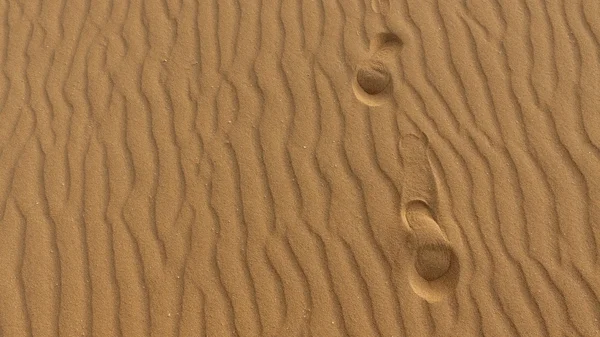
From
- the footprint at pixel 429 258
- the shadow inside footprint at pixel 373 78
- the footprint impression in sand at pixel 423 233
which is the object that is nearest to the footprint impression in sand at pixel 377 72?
the shadow inside footprint at pixel 373 78

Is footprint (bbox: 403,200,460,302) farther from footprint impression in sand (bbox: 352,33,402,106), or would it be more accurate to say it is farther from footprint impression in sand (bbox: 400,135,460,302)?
footprint impression in sand (bbox: 352,33,402,106)

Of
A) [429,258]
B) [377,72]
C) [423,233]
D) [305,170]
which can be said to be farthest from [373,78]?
[429,258]

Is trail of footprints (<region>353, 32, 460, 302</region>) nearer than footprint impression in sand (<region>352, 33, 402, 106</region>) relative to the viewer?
Yes

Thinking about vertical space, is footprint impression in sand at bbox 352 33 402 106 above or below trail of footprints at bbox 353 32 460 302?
above

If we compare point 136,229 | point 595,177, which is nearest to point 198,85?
point 136,229

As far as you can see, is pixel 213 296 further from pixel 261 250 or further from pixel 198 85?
pixel 198 85

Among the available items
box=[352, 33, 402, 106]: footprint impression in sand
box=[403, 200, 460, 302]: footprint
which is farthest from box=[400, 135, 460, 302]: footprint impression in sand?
box=[352, 33, 402, 106]: footprint impression in sand

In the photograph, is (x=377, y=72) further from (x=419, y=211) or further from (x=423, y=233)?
(x=423, y=233)
